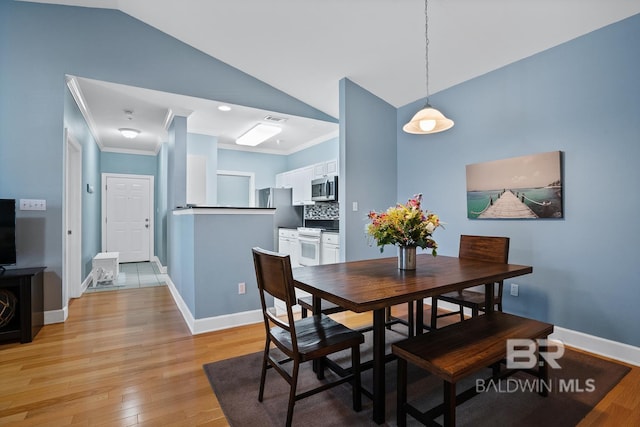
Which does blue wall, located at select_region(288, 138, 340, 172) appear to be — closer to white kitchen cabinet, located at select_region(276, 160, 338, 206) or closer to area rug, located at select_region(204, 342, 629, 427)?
white kitchen cabinet, located at select_region(276, 160, 338, 206)

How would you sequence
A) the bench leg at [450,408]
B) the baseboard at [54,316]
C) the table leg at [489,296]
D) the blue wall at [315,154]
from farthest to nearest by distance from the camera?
the blue wall at [315,154]
the baseboard at [54,316]
the table leg at [489,296]
the bench leg at [450,408]

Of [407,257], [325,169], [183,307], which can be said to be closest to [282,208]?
[325,169]

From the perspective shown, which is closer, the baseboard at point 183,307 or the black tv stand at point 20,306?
the black tv stand at point 20,306

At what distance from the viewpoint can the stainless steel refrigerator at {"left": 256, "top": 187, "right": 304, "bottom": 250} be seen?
6.14 metres

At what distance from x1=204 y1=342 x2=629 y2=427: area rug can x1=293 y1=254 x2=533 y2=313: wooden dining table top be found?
68 cm

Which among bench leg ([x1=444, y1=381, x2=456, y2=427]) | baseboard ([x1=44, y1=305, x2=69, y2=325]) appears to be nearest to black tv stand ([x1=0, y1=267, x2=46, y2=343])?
baseboard ([x1=44, y1=305, x2=69, y2=325])

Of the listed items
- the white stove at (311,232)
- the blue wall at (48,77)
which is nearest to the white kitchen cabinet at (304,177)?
the white stove at (311,232)

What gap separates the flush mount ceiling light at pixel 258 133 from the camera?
15.8 feet

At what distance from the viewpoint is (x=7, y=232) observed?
277 centimetres

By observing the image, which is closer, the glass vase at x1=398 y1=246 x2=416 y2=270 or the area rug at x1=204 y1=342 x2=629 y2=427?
the area rug at x1=204 y1=342 x2=629 y2=427

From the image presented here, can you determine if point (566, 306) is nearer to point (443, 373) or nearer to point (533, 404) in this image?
point (533, 404)

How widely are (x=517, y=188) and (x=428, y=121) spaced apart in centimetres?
129

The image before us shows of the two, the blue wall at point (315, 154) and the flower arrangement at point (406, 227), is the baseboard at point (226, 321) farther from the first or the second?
the blue wall at point (315, 154)

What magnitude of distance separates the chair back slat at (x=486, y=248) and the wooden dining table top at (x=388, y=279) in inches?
5.5
